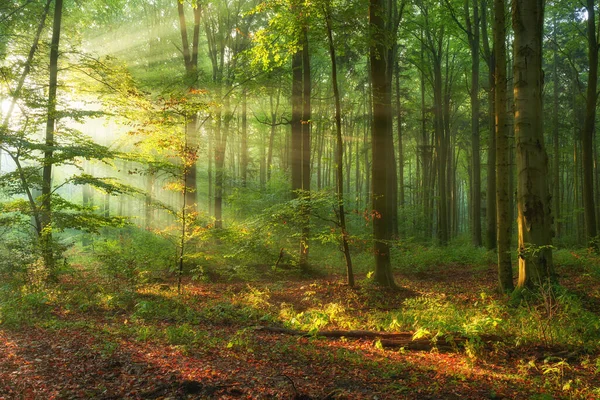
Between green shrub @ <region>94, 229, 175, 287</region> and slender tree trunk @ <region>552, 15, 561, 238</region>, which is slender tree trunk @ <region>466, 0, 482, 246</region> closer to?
slender tree trunk @ <region>552, 15, 561, 238</region>

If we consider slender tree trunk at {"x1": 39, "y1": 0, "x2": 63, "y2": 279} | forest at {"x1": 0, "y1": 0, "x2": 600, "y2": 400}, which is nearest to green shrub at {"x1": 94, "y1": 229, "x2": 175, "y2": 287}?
forest at {"x1": 0, "y1": 0, "x2": 600, "y2": 400}

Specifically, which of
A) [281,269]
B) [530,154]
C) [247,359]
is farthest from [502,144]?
[281,269]

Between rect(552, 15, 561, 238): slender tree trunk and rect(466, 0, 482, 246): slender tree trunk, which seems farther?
rect(552, 15, 561, 238): slender tree trunk

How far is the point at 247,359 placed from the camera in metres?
5.07

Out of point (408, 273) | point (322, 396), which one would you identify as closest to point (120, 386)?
point (322, 396)

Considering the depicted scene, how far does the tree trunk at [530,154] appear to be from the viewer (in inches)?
281

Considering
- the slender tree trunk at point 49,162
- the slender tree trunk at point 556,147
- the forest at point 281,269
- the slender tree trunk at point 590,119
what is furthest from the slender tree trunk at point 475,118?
the slender tree trunk at point 49,162

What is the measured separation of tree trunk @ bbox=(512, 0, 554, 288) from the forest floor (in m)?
1.19

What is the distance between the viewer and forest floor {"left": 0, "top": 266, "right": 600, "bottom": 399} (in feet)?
12.9

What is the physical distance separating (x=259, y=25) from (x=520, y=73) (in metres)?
17.0

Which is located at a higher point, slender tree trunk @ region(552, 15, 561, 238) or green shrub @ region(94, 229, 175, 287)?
slender tree trunk @ region(552, 15, 561, 238)

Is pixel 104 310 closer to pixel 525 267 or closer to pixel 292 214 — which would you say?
pixel 292 214

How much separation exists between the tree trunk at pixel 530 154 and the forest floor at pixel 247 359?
3.89ft

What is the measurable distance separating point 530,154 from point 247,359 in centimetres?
645
